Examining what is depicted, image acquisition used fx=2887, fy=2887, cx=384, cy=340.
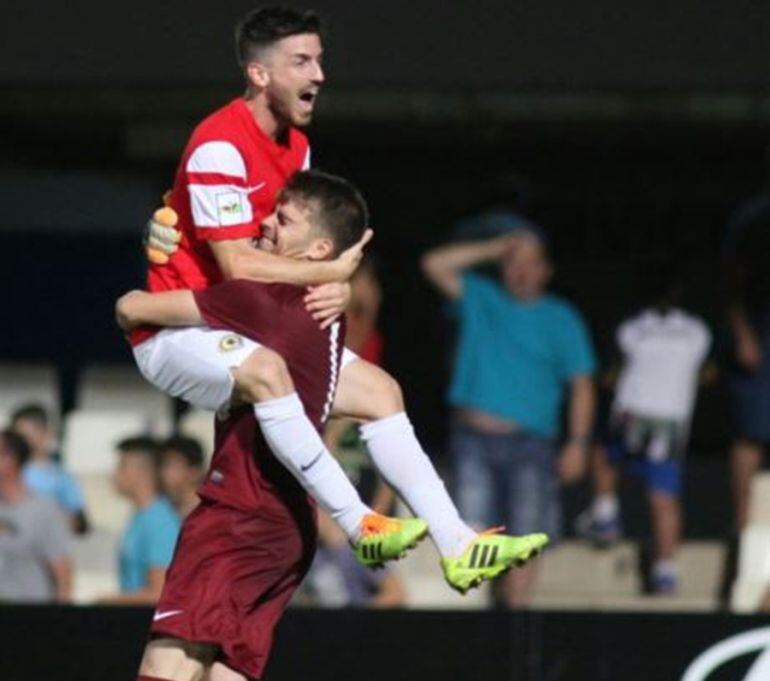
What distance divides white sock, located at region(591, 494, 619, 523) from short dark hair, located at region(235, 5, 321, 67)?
508 centimetres

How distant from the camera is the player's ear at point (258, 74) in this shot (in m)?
7.93

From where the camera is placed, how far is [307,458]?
25.8ft

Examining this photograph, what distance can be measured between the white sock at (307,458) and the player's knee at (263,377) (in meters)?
0.03

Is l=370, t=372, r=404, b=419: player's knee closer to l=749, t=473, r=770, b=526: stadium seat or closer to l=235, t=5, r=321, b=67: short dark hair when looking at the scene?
l=235, t=5, r=321, b=67: short dark hair

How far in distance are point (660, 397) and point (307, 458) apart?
473 cm

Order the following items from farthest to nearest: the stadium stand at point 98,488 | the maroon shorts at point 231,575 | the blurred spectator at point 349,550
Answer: the stadium stand at point 98,488 → the blurred spectator at point 349,550 → the maroon shorts at point 231,575

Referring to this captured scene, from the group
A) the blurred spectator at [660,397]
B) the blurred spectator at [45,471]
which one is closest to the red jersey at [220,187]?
the blurred spectator at [45,471]

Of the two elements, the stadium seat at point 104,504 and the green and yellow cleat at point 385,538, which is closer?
the green and yellow cleat at point 385,538

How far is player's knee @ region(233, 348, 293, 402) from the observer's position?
7.83 metres

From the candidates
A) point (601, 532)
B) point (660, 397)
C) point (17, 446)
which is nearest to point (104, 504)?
point (17, 446)

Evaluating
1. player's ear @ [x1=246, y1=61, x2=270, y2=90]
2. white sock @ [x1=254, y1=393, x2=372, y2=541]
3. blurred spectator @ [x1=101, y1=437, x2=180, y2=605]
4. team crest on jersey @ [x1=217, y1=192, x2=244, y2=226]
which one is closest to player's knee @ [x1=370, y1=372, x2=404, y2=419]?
white sock @ [x1=254, y1=393, x2=372, y2=541]

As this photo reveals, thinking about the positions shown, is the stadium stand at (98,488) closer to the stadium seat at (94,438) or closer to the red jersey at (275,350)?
the stadium seat at (94,438)

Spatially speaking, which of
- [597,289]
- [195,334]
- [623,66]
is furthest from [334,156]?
[195,334]

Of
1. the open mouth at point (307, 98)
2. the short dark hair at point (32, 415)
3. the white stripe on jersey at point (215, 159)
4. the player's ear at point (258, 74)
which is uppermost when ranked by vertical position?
the player's ear at point (258, 74)
